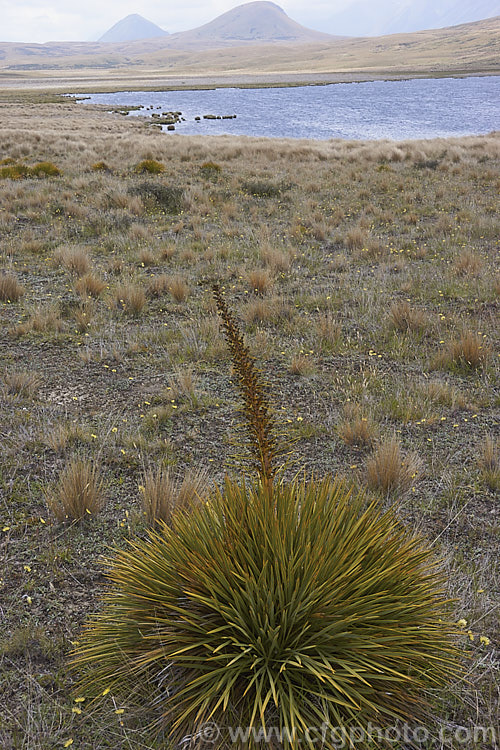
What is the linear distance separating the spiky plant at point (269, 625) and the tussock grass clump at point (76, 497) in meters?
1.15

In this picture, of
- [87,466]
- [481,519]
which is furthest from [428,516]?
[87,466]

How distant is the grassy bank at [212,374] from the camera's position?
8.34ft

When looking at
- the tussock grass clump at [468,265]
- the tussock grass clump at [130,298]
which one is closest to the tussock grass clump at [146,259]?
the tussock grass clump at [130,298]

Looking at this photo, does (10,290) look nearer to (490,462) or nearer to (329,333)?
(329,333)

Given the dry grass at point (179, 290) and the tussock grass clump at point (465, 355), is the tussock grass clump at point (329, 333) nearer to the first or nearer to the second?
the tussock grass clump at point (465, 355)

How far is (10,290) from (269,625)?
685 cm

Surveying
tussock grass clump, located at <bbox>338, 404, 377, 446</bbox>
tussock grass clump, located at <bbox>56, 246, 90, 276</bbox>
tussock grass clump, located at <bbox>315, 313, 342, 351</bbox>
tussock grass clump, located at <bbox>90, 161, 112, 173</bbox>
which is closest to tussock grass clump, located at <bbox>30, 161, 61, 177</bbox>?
tussock grass clump, located at <bbox>90, 161, 112, 173</bbox>

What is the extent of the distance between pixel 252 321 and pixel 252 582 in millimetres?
5044

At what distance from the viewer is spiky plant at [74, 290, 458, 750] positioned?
172 cm

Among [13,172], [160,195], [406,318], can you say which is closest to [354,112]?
[13,172]

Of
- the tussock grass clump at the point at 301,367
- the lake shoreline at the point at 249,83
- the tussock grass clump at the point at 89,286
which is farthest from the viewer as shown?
the lake shoreline at the point at 249,83

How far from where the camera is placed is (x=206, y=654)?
5.92 feet

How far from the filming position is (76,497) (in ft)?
10.7

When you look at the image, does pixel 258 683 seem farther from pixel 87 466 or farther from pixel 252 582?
pixel 87 466
